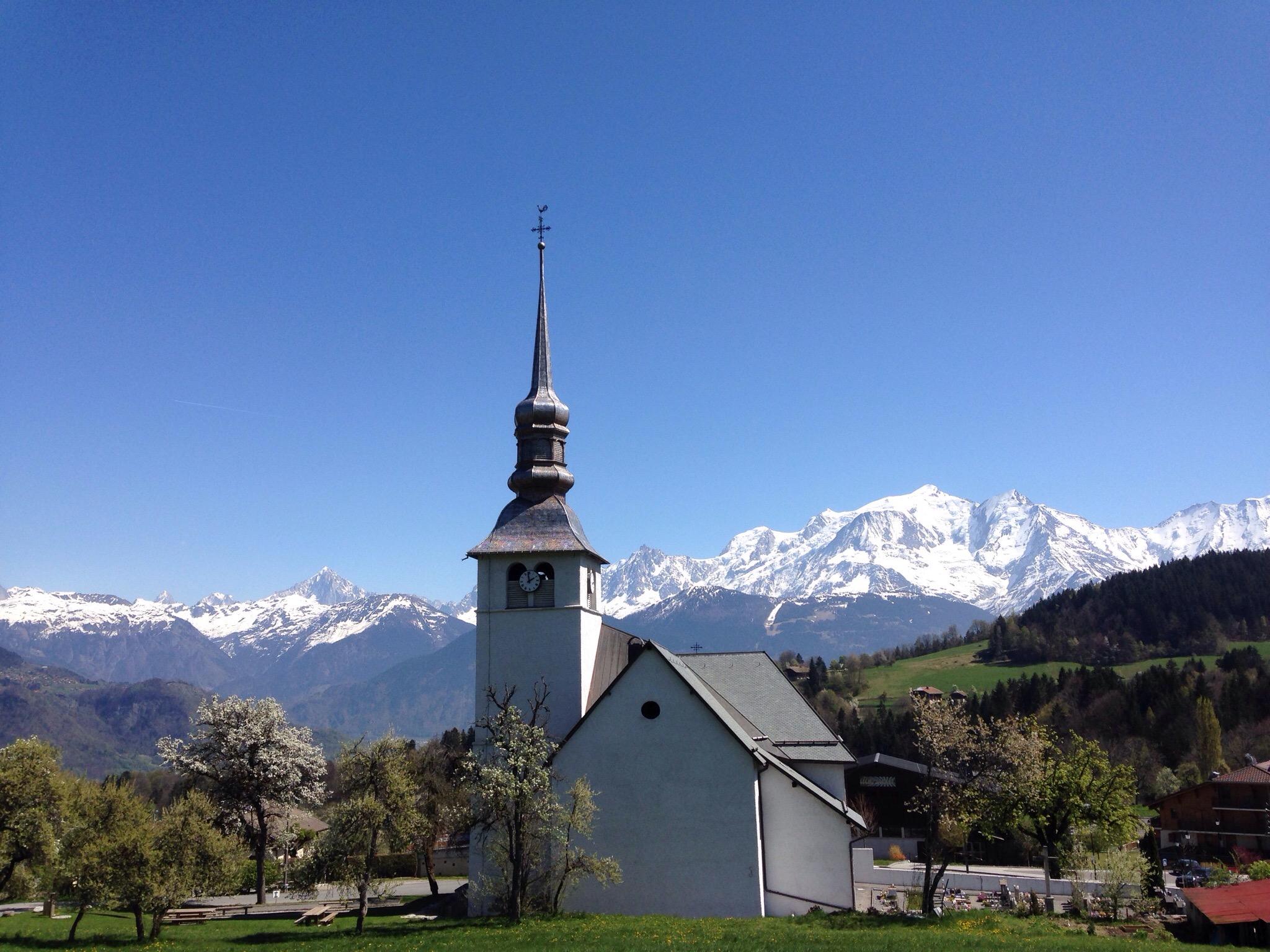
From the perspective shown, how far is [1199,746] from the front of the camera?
94.9m

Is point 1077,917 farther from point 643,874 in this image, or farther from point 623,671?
point 623,671

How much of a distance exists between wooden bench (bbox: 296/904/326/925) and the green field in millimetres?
122826

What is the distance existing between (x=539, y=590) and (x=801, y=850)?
14.4 meters

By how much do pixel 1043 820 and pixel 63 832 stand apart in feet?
127

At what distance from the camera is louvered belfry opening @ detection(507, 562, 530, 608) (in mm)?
38375

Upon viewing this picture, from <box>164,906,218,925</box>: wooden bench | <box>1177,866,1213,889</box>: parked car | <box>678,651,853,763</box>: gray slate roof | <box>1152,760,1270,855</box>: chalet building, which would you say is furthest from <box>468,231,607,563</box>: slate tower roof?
<box>1152,760,1270,855</box>: chalet building

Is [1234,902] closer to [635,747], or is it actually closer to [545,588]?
[635,747]

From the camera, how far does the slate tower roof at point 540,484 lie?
3847 cm

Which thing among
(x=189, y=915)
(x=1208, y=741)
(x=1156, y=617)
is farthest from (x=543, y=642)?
(x=1156, y=617)

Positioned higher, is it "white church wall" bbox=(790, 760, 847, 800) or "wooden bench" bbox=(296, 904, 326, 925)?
"white church wall" bbox=(790, 760, 847, 800)

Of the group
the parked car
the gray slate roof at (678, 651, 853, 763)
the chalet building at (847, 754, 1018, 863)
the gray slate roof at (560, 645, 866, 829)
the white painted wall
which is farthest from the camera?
the chalet building at (847, 754, 1018, 863)

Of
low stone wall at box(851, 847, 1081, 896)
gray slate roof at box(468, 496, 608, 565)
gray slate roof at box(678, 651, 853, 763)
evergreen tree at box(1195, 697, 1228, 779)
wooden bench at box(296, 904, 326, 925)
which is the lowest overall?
low stone wall at box(851, 847, 1081, 896)

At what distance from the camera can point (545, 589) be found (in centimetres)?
3828

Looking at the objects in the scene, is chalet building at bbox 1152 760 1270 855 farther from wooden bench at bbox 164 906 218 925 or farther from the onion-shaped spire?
wooden bench at bbox 164 906 218 925
